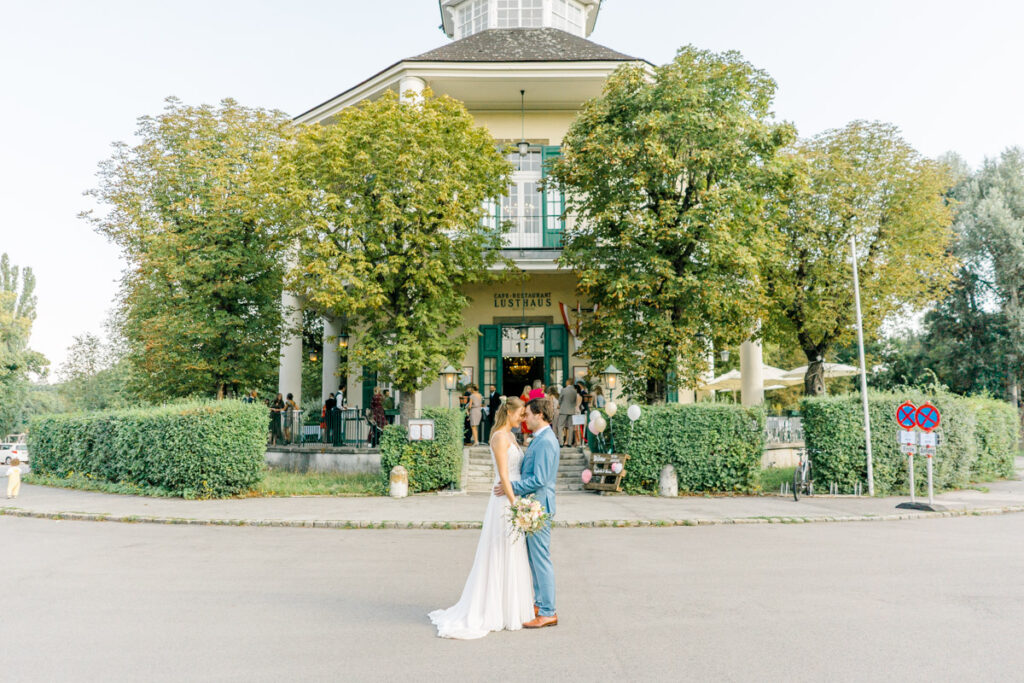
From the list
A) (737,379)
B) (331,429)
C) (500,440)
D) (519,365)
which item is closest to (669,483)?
(519,365)

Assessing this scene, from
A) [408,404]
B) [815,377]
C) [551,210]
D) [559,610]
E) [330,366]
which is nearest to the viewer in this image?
[559,610]

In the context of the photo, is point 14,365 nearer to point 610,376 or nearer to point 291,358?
point 291,358

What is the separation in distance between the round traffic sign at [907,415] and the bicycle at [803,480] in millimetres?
2130

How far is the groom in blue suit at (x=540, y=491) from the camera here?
5.87 metres

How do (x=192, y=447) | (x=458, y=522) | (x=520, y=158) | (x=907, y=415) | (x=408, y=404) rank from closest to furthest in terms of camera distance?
(x=458, y=522), (x=907, y=415), (x=192, y=447), (x=408, y=404), (x=520, y=158)

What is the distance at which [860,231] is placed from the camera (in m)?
24.1

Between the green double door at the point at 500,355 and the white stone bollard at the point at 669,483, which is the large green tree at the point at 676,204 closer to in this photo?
the white stone bollard at the point at 669,483

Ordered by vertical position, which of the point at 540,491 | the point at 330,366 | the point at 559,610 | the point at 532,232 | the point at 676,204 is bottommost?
the point at 559,610

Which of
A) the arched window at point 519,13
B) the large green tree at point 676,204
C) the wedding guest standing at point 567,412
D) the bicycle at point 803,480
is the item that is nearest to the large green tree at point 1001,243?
the arched window at point 519,13

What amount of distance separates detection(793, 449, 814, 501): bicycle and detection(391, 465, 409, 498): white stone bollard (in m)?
8.58

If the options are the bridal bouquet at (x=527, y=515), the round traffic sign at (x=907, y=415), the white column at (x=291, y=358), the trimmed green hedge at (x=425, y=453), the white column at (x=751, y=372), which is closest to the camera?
the bridal bouquet at (x=527, y=515)

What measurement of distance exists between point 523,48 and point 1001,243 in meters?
25.0

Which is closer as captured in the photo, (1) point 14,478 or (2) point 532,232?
(1) point 14,478

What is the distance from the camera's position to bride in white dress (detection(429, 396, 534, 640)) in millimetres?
5785
